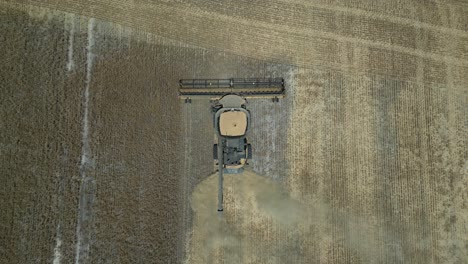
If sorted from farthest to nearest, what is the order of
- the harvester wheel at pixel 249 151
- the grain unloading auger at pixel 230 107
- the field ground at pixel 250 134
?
the field ground at pixel 250 134 → the harvester wheel at pixel 249 151 → the grain unloading auger at pixel 230 107

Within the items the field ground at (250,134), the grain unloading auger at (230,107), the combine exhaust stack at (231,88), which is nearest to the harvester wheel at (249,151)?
the grain unloading auger at (230,107)

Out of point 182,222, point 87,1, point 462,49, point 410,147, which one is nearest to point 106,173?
point 182,222

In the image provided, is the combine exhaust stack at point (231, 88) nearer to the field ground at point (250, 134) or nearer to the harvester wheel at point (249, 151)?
the field ground at point (250, 134)

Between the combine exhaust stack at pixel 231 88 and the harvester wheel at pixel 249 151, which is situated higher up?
the combine exhaust stack at pixel 231 88

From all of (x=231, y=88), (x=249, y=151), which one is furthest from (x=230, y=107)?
(x=249, y=151)

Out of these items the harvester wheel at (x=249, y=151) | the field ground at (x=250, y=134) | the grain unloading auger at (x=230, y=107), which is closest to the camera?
the grain unloading auger at (x=230, y=107)

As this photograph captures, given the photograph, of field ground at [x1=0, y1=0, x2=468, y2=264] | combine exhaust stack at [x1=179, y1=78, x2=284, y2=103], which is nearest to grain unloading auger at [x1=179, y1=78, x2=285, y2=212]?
combine exhaust stack at [x1=179, y1=78, x2=284, y2=103]

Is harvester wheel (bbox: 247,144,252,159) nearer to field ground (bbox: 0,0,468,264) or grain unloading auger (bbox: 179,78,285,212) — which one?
grain unloading auger (bbox: 179,78,285,212)

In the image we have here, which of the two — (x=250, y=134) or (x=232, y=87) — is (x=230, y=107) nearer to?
(x=232, y=87)
